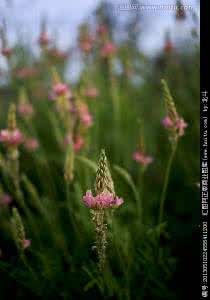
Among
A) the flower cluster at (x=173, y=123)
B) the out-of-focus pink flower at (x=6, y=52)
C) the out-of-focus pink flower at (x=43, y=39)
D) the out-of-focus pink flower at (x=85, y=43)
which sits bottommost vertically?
the flower cluster at (x=173, y=123)

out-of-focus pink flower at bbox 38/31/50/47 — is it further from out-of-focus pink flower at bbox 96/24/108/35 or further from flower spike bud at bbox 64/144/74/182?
flower spike bud at bbox 64/144/74/182

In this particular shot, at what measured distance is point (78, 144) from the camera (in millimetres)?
1824

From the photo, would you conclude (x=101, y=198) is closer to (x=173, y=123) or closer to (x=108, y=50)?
(x=173, y=123)

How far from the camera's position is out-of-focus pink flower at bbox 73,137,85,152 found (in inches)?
71.8

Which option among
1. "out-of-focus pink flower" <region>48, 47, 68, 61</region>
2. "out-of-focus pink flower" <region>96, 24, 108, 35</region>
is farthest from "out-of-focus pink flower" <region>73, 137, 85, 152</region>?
"out-of-focus pink flower" <region>48, 47, 68, 61</region>

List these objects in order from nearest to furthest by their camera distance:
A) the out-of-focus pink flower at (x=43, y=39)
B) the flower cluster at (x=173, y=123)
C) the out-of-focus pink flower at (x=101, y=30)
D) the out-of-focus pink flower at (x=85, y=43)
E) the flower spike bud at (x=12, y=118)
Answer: the flower cluster at (x=173, y=123) < the flower spike bud at (x=12, y=118) < the out-of-focus pink flower at (x=43, y=39) < the out-of-focus pink flower at (x=85, y=43) < the out-of-focus pink flower at (x=101, y=30)

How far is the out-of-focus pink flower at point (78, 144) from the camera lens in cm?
182

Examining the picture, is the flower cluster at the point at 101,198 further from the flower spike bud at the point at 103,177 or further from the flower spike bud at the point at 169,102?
the flower spike bud at the point at 169,102

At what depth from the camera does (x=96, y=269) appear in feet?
4.62

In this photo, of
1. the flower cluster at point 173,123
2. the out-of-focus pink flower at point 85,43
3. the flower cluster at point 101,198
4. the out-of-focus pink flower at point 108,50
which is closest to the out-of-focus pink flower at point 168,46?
the out-of-focus pink flower at point 108,50

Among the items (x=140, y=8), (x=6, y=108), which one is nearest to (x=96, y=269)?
(x=140, y=8)

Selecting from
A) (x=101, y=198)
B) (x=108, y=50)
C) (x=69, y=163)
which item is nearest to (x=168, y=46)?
(x=108, y=50)

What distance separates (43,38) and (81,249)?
1.07m

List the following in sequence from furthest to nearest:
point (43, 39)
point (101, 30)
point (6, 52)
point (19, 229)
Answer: point (101, 30) → point (43, 39) → point (6, 52) → point (19, 229)
